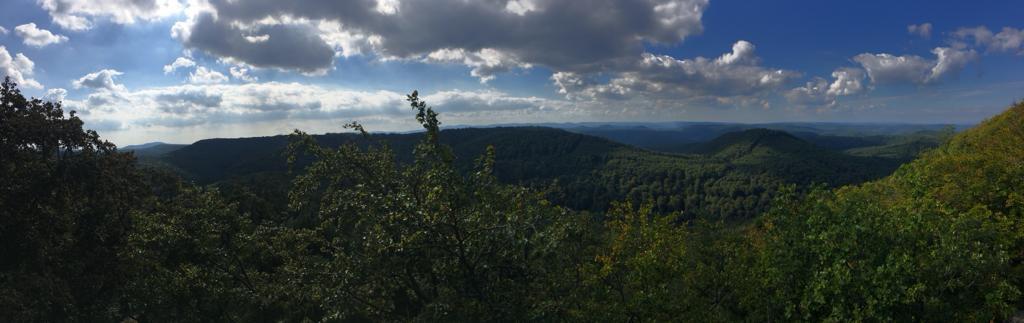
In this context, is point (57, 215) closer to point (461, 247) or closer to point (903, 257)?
point (461, 247)

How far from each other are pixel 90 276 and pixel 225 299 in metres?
5.86

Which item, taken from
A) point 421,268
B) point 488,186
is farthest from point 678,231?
point 421,268

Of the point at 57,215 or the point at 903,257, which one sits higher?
the point at 57,215

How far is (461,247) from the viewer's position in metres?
11.8

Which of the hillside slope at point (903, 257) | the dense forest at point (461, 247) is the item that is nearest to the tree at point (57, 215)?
the dense forest at point (461, 247)

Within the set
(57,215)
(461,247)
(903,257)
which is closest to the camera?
(461,247)

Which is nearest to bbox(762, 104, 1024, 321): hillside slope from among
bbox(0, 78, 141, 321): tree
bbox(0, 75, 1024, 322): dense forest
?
bbox(0, 75, 1024, 322): dense forest

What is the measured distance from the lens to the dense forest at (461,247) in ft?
41.0

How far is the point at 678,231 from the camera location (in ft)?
66.8

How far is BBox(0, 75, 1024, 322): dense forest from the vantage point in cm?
1248

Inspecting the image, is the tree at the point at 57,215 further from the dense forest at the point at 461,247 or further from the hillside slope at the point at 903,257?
the hillside slope at the point at 903,257

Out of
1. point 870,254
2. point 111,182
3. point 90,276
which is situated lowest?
point 90,276

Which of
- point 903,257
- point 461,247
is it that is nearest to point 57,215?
point 461,247

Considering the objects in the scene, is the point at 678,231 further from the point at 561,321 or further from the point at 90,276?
the point at 90,276
